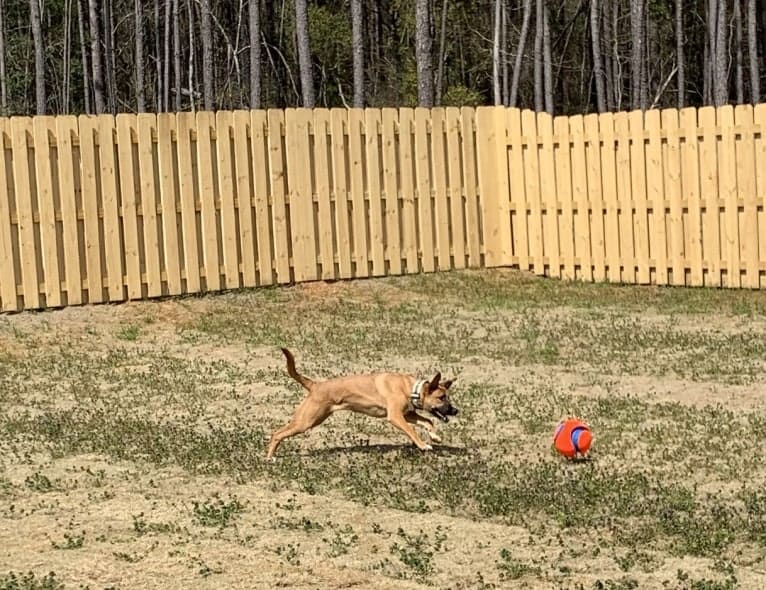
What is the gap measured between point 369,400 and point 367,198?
9499 mm

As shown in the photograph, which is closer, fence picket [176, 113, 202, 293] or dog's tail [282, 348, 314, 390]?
dog's tail [282, 348, 314, 390]

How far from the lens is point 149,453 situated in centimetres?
963

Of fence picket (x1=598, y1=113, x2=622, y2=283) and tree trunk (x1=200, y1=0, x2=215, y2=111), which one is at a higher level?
tree trunk (x1=200, y1=0, x2=215, y2=111)

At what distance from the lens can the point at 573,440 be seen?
887cm

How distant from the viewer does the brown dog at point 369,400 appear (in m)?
9.02

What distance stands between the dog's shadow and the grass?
0.09 feet

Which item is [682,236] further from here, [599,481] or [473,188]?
[599,481]

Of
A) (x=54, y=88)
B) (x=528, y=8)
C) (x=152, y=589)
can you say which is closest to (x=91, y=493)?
(x=152, y=589)

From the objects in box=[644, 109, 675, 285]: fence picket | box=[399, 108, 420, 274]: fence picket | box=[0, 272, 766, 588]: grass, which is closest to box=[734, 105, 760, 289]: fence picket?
box=[0, 272, 766, 588]: grass

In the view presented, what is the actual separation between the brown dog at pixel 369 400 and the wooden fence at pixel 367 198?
8.10 m

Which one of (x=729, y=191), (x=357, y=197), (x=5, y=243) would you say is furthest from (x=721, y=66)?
(x=5, y=243)

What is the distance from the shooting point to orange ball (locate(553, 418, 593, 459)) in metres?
8.85

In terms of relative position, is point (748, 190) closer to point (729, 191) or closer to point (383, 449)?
point (729, 191)

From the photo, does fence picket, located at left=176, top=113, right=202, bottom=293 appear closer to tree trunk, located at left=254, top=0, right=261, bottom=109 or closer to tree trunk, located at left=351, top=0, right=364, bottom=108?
tree trunk, located at left=351, top=0, right=364, bottom=108
